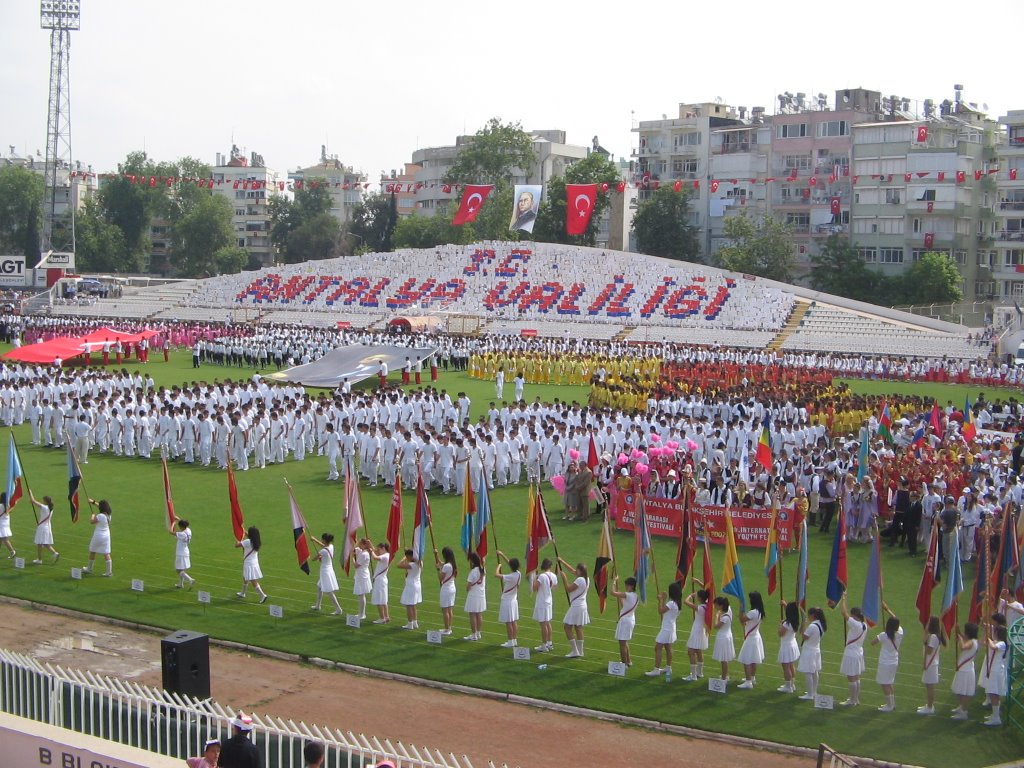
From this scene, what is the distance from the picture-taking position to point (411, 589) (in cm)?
1270

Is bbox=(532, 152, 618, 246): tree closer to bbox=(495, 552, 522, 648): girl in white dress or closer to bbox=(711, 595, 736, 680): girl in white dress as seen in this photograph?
bbox=(495, 552, 522, 648): girl in white dress

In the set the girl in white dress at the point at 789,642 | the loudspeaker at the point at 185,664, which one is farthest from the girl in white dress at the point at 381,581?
the girl in white dress at the point at 789,642

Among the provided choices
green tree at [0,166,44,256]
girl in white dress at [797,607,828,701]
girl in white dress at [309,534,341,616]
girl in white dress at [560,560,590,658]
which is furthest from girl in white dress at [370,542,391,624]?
green tree at [0,166,44,256]

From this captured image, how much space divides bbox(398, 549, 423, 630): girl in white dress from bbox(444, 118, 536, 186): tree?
212 feet

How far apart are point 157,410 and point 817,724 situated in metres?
17.0

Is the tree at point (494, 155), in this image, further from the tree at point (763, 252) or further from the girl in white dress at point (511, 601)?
the girl in white dress at point (511, 601)

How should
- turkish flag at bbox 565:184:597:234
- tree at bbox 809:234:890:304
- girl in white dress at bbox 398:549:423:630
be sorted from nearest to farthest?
girl in white dress at bbox 398:549:423:630 < turkish flag at bbox 565:184:597:234 < tree at bbox 809:234:890:304

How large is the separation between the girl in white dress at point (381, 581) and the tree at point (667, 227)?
5375cm

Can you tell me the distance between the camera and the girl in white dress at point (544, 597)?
11.9 meters

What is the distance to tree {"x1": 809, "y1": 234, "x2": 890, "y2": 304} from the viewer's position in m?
55.3

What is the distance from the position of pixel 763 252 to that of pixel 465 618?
4733cm

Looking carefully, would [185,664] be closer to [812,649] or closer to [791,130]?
[812,649]

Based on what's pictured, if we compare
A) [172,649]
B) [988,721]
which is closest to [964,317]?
[988,721]

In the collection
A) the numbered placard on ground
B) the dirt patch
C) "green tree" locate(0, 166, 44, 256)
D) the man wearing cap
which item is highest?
"green tree" locate(0, 166, 44, 256)
